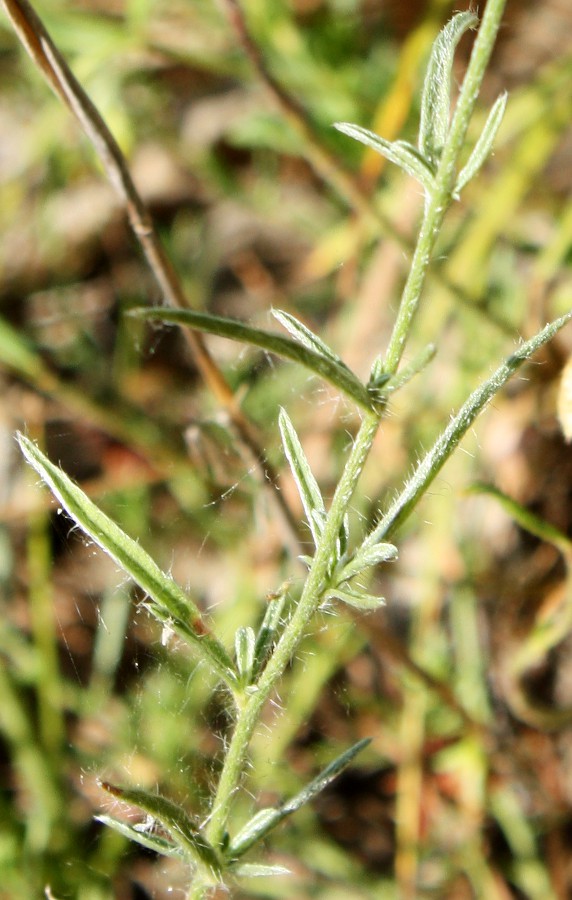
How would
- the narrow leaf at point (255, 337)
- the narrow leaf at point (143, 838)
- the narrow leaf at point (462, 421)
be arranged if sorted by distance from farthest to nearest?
the narrow leaf at point (143, 838) < the narrow leaf at point (462, 421) < the narrow leaf at point (255, 337)

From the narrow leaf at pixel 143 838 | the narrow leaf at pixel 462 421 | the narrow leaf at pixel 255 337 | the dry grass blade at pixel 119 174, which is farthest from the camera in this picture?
the dry grass blade at pixel 119 174

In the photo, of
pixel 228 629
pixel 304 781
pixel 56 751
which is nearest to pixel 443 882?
pixel 304 781

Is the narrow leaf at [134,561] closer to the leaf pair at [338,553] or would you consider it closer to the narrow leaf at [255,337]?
the leaf pair at [338,553]

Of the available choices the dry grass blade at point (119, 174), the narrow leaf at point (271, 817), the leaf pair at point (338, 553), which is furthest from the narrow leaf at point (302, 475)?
the dry grass blade at point (119, 174)

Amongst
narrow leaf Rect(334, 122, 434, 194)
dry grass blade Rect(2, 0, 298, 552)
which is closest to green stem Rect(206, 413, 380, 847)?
narrow leaf Rect(334, 122, 434, 194)

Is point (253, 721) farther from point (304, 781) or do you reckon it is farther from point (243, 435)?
point (304, 781)

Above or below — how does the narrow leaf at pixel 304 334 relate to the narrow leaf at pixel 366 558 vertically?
above

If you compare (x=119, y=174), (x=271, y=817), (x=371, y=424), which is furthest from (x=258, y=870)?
(x=119, y=174)

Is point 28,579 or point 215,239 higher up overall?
point 215,239

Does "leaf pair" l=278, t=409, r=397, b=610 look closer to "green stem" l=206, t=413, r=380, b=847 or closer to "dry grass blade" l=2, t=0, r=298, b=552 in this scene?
"green stem" l=206, t=413, r=380, b=847
